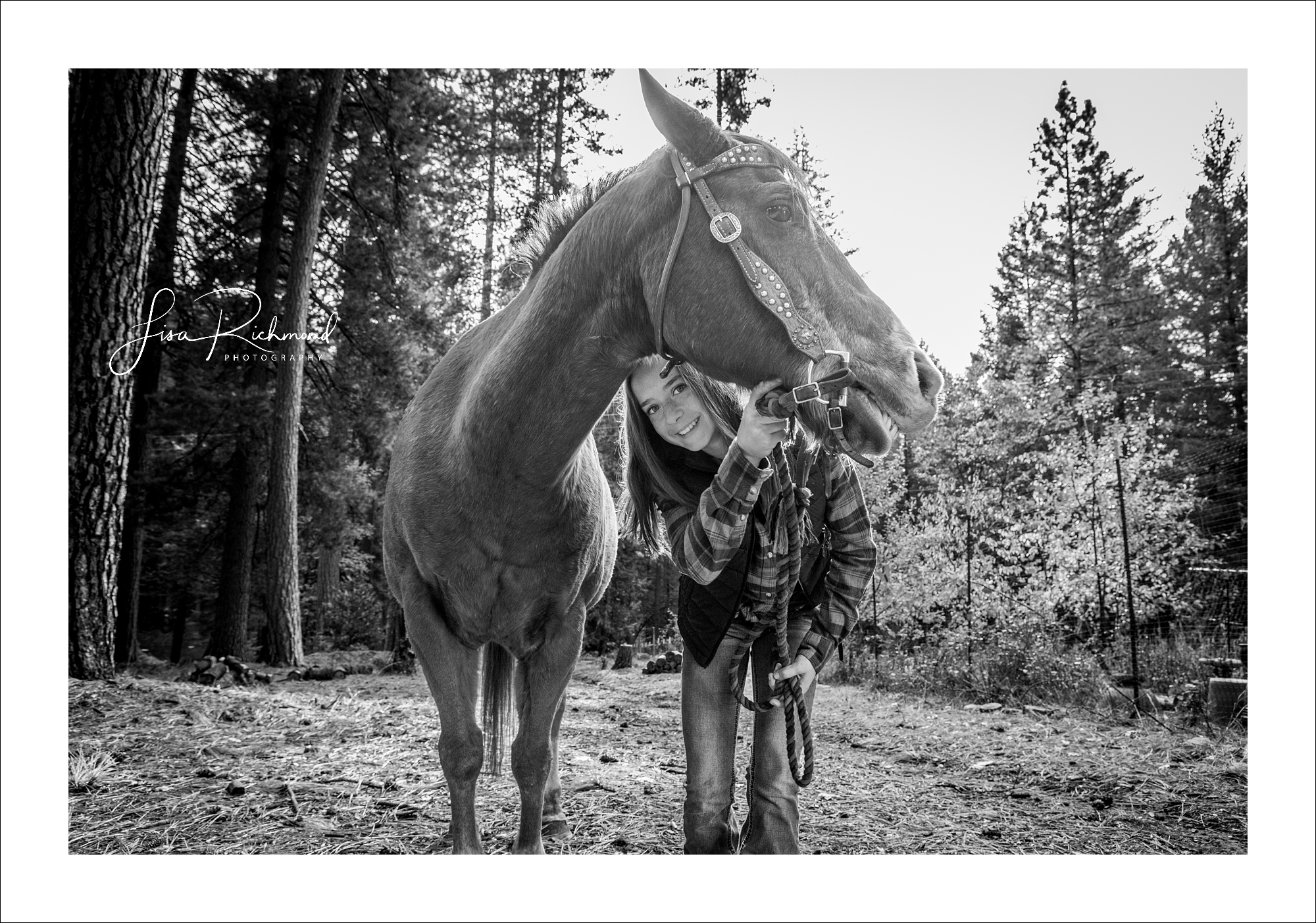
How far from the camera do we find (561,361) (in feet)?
6.31

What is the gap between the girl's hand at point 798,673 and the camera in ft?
6.40

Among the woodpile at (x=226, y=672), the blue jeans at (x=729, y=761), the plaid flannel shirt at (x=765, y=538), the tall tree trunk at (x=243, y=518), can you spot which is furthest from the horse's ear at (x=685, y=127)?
the woodpile at (x=226, y=672)

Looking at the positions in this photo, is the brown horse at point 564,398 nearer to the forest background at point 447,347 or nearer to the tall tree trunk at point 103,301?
the forest background at point 447,347

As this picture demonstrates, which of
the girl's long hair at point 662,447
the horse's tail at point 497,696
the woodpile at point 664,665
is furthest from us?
the woodpile at point 664,665

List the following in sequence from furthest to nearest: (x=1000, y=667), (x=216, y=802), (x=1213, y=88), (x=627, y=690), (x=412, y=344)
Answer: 1. (x=627, y=690)
2. (x=412, y=344)
3. (x=1000, y=667)
4. (x=216, y=802)
5. (x=1213, y=88)

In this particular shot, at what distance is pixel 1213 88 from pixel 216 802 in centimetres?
417

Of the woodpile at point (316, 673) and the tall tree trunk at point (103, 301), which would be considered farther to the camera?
the woodpile at point (316, 673)

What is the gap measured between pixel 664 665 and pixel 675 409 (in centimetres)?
712

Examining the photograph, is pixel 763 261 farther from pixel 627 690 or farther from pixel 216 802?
pixel 627 690

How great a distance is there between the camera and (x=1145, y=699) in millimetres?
4445

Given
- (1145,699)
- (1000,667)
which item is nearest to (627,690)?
(1000,667)

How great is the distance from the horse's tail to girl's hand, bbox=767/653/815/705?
1.37 meters

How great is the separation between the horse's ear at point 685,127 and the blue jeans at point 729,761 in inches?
47.1
